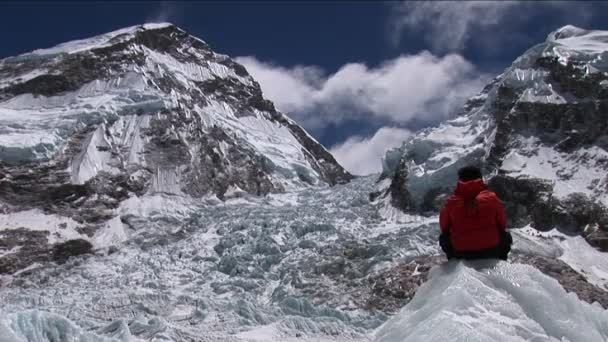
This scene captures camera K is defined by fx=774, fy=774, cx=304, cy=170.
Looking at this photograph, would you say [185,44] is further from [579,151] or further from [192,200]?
[579,151]

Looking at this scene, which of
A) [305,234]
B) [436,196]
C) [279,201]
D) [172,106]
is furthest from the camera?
[172,106]

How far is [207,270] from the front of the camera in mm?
58125

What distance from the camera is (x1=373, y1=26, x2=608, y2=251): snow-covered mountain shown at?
66625mm

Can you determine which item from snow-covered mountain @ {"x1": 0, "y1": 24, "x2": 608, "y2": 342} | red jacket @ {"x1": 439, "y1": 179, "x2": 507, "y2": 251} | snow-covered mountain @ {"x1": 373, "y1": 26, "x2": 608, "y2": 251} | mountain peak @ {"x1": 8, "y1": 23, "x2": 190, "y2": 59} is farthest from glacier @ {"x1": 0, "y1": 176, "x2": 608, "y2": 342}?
mountain peak @ {"x1": 8, "y1": 23, "x2": 190, "y2": 59}

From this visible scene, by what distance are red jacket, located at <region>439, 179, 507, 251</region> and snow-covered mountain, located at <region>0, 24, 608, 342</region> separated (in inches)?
390

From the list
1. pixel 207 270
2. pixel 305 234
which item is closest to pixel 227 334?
pixel 207 270

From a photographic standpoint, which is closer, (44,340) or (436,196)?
(44,340)

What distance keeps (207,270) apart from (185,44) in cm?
8507

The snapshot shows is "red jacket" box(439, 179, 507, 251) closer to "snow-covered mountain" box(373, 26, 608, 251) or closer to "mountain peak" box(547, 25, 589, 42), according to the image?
"snow-covered mountain" box(373, 26, 608, 251)

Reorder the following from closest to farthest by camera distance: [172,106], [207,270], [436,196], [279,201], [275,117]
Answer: [207,270]
[436,196]
[279,201]
[172,106]
[275,117]

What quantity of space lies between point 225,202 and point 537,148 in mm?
34736

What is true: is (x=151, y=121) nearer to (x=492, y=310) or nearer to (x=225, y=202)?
(x=225, y=202)

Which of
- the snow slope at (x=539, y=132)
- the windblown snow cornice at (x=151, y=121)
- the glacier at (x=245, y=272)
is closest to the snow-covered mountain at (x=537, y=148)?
the snow slope at (x=539, y=132)

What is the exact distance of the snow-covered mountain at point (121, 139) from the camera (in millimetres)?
83125
